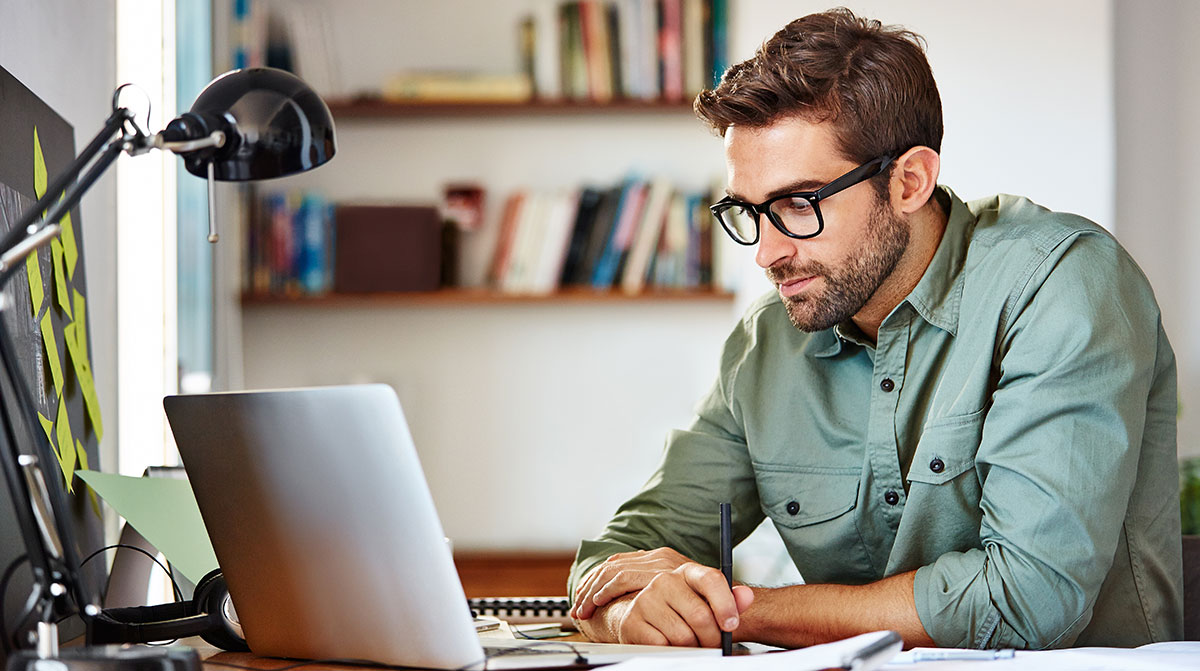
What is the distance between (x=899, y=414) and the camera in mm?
1396

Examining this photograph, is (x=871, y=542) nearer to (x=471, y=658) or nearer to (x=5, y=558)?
(x=471, y=658)

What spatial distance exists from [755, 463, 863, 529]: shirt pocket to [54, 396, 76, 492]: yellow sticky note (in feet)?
2.79

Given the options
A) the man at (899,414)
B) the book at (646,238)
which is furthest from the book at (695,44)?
the man at (899,414)

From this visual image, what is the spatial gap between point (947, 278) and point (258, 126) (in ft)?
2.80

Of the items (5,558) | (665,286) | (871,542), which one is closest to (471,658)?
(5,558)

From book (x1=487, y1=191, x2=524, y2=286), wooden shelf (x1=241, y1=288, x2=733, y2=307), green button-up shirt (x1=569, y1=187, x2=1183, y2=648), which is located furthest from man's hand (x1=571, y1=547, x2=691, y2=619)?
book (x1=487, y1=191, x2=524, y2=286)

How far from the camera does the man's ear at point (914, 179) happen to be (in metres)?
1.47

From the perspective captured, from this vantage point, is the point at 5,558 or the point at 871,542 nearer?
the point at 5,558

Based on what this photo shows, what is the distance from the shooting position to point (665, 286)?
310cm

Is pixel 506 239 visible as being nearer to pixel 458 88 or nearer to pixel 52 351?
pixel 458 88

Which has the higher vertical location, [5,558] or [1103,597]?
[5,558]

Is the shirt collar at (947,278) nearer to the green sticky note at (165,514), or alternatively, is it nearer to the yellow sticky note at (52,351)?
the green sticky note at (165,514)

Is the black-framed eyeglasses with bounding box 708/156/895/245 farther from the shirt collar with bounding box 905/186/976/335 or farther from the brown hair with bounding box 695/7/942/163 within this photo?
the shirt collar with bounding box 905/186/976/335

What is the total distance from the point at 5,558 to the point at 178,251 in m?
1.50
